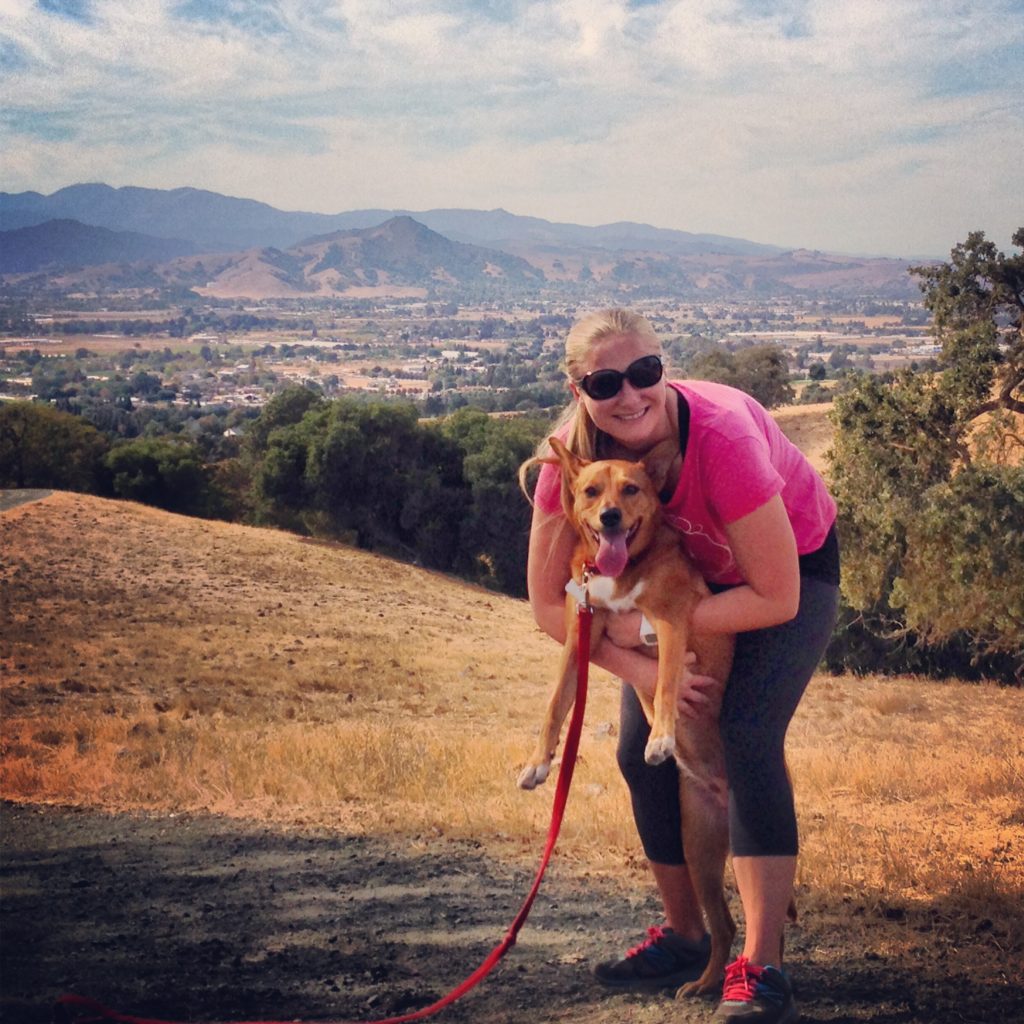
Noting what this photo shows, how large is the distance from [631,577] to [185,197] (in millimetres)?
85014

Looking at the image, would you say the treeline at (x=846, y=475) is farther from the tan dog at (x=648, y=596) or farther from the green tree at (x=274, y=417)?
the tan dog at (x=648, y=596)

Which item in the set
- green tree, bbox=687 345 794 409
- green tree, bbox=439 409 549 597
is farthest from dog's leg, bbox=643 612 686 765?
green tree, bbox=439 409 549 597

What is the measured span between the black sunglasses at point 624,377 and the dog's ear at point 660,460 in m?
0.20

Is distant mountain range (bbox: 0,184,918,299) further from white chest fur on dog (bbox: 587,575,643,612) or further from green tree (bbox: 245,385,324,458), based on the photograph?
white chest fur on dog (bbox: 587,575,643,612)

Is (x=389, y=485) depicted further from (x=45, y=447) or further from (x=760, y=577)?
(x=760, y=577)

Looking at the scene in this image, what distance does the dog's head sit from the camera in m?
3.05

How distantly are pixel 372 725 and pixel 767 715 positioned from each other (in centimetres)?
924

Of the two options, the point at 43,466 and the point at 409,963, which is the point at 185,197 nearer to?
the point at 43,466

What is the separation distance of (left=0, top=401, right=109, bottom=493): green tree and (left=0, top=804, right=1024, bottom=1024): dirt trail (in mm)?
26987

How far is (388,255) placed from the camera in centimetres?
9288

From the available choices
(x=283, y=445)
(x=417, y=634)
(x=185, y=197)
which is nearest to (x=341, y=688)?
(x=417, y=634)

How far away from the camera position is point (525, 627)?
2778 cm

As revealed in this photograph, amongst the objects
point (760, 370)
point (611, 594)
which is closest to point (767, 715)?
point (611, 594)

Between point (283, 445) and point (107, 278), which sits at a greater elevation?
point (107, 278)
